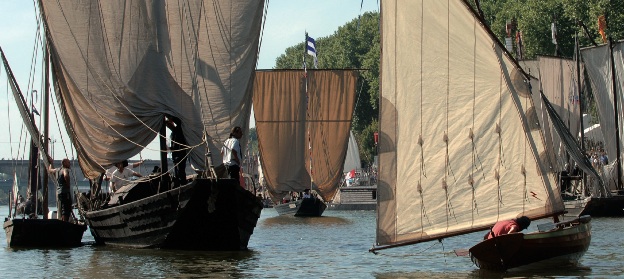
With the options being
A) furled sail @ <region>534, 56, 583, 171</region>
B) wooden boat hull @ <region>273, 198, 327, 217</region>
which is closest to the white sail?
wooden boat hull @ <region>273, 198, 327, 217</region>

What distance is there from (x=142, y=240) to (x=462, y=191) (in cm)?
1044

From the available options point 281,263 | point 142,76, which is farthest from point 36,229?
point 281,263

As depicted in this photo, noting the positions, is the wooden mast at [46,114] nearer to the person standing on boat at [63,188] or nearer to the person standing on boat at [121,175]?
the person standing on boat at [63,188]

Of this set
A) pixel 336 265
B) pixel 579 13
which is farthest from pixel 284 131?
pixel 336 265

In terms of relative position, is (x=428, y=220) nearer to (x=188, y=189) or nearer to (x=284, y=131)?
(x=188, y=189)

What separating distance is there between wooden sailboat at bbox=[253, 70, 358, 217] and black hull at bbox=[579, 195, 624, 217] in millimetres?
15152

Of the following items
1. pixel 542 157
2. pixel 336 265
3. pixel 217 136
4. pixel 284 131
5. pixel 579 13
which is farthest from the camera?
pixel 579 13

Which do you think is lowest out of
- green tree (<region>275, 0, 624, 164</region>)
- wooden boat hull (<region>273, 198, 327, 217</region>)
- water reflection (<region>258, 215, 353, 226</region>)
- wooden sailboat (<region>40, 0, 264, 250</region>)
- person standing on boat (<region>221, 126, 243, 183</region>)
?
water reflection (<region>258, 215, 353, 226</region>)

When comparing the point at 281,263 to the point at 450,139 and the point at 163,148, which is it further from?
the point at 450,139

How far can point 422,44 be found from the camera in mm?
24672

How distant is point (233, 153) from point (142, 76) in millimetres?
5252

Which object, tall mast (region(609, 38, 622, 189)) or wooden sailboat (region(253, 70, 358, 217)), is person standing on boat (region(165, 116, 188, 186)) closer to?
tall mast (region(609, 38, 622, 189))

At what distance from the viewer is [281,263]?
29125 millimetres

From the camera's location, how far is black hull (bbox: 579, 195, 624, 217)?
56.5m
